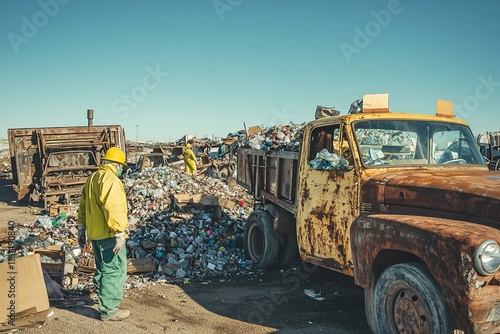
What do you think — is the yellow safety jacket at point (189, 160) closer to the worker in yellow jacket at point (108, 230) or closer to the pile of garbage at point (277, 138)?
the pile of garbage at point (277, 138)

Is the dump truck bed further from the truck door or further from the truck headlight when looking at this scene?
the truck headlight

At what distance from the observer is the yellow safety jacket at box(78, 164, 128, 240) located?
167 inches

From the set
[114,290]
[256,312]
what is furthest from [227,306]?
[114,290]

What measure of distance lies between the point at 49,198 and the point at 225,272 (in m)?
8.30

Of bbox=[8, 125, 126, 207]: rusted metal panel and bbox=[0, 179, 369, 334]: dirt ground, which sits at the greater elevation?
bbox=[8, 125, 126, 207]: rusted metal panel

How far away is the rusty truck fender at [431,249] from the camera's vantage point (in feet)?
8.86

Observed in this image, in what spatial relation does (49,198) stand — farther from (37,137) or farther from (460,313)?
(460,313)

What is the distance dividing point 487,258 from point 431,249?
361mm

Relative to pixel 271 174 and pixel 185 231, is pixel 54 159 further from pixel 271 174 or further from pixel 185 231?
pixel 271 174

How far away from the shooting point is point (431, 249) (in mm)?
2932

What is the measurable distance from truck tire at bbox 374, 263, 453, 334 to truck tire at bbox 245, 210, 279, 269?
290cm

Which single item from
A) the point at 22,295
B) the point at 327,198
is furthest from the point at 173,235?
the point at 327,198

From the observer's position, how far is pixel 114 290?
4418mm

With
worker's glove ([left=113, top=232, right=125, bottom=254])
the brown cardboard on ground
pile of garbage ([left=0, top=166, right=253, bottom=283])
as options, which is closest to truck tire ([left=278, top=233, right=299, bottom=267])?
pile of garbage ([left=0, top=166, right=253, bottom=283])
